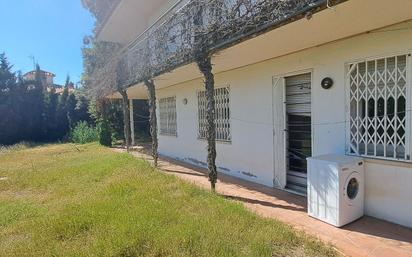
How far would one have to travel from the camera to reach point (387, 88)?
15.5 feet

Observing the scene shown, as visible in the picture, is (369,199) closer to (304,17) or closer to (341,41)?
(341,41)

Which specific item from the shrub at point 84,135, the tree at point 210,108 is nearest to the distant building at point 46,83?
the shrub at point 84,135

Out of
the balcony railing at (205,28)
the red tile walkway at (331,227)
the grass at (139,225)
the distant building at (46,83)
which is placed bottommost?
the red tile walkway at (331,227)

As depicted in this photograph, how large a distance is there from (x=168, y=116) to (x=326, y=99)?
28.7 ft

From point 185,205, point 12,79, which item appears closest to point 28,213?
point 185,205

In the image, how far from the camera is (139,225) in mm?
4379

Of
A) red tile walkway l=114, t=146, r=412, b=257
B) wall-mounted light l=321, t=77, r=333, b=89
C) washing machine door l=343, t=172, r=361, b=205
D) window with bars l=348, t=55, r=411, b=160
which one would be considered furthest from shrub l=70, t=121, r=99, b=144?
washing machine door l=343, t=172, r=361, b=205

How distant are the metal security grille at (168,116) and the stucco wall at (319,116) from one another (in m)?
2.79

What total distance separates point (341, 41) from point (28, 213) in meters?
6.68

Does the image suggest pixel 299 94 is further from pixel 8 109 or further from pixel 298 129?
pixel 8 109

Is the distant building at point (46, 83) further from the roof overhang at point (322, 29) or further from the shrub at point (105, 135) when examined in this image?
the roof overhang at point (322, 29)

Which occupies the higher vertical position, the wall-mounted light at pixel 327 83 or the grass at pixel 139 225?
the wall-mounted light at pixel 327 83

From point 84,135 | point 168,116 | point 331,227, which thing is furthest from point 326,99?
point 84,135

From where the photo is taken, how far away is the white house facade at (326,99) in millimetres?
4454
